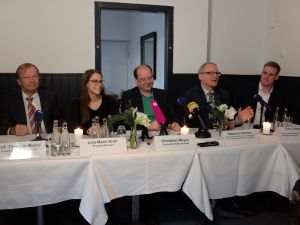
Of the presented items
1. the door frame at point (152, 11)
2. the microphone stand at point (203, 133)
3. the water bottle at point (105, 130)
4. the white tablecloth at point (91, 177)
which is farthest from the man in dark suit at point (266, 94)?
the water bottle at point (105, 130)

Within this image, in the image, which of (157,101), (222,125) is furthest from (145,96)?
(222,125)

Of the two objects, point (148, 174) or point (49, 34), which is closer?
point (148, 174)

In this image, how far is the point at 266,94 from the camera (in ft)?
10.5

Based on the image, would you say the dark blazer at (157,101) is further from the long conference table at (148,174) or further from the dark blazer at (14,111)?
the dark blazer at (14,111)


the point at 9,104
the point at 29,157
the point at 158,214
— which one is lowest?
the point at 158,214

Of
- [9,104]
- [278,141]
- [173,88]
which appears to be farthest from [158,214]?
[173,88]

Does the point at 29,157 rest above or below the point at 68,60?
below

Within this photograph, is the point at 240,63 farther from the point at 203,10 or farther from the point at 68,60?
the point at 68,60

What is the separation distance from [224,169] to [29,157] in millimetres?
1238

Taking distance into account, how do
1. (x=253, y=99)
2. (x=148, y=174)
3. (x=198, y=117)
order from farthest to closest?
(x=253, y=99), (x=198, y=117), (x=148, y=174)

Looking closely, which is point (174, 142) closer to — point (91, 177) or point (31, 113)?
point (91, 177)

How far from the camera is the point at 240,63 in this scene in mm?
4320

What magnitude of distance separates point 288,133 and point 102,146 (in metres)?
1.37

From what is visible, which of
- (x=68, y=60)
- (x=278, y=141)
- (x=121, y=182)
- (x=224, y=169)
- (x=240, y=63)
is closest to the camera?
(x=121, y=182)
